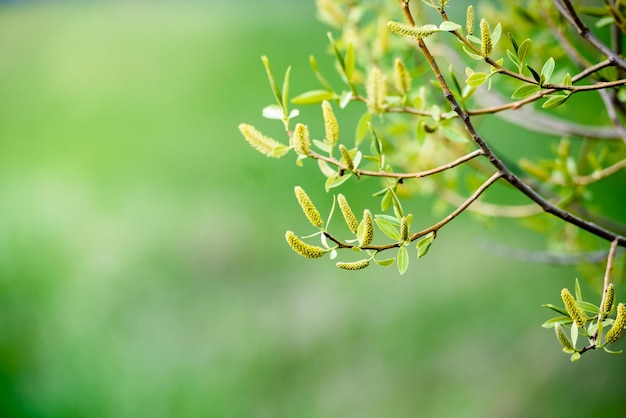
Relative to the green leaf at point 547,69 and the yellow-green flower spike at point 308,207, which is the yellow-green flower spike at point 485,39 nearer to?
the green leaf at point 547,69

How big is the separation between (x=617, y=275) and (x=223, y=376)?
93 centimetres

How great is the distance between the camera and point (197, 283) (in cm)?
150

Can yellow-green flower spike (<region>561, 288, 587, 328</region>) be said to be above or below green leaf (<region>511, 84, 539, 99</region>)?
below

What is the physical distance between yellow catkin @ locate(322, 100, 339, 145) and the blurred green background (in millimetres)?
999

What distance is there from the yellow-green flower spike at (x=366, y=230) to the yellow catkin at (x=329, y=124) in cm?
7

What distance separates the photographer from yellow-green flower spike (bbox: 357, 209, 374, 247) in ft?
1.22

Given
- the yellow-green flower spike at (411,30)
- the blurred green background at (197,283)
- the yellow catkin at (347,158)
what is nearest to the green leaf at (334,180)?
the yellow catkin at (347,158)

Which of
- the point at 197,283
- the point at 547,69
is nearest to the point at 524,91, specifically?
the point at 547,69

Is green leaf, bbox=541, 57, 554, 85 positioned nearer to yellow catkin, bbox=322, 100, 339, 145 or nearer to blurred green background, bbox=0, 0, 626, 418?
yellow catkin, bbox=322, 100, 339, 145

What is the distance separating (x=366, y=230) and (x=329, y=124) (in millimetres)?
83

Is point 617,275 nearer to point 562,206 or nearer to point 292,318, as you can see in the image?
point 562,206

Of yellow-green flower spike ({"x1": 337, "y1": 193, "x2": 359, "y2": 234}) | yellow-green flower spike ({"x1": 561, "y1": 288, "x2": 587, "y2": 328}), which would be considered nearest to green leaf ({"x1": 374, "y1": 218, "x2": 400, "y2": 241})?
yellow-green flower spike ({"x1": 337, "y1": 193, "x2": 359, "y2": 234})

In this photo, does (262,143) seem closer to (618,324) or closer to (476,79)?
(476,79)

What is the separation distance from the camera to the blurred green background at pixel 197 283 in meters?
1.34
